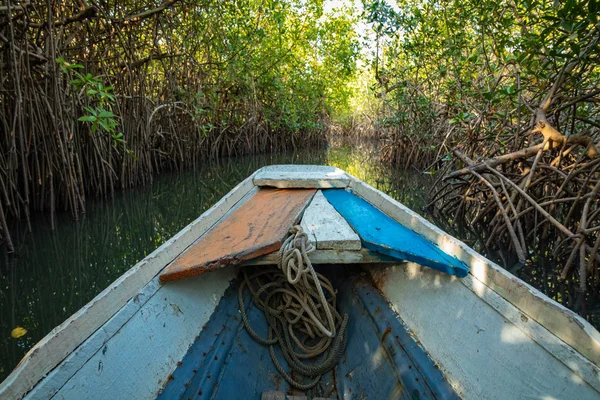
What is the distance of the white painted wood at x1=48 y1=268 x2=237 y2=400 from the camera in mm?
1069

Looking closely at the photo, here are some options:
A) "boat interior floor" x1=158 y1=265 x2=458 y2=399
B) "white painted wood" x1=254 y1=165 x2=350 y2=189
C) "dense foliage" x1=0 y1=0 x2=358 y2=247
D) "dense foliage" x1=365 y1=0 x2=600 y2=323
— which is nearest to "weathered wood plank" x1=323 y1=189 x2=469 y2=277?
"boat interior floor" x1=158 y1=265 x2=458 y2=399

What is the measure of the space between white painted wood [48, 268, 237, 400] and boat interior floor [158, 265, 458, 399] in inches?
2.0

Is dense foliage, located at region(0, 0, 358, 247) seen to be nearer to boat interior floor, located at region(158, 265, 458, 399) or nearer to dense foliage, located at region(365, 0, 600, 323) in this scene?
boat interior floor, located at region(158, 265, 458, 399)

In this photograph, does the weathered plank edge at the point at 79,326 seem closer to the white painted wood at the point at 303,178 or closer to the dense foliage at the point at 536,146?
the white painted wood at the point at 303,178

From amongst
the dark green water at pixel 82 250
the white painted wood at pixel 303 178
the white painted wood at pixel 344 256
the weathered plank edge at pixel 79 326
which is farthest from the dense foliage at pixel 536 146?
the weathered plank edge at pixel 79 326

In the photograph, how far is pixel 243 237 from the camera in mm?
1869

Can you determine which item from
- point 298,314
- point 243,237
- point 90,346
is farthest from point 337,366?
point 90,346

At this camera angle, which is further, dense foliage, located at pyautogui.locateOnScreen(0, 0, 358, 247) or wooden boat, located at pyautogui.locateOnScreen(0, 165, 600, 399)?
dense foliage, located at pyautogui.locateOnScreen(0, 0, 358, 247)

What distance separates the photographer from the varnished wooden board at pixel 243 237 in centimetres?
155

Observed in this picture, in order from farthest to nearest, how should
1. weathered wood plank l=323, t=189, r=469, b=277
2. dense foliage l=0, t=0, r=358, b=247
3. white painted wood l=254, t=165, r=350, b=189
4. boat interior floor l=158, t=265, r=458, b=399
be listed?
dense foliage l=0, t=0, r=358, b=247 → white painted wood l=254, t=165, r=350, b=189 → weathered wood plank l=323, t=189, r=469, b=277 → boat interior floor l=158, t=265, r=458, b=399

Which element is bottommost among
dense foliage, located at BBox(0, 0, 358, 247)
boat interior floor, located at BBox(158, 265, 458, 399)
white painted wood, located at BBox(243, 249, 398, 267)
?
boat interior floor, located at BBox(158, 265, 458, 399)

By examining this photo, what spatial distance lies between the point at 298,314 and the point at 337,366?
299mm

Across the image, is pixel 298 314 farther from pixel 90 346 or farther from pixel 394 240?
pixel 90 346

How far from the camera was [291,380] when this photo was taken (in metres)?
1.61
